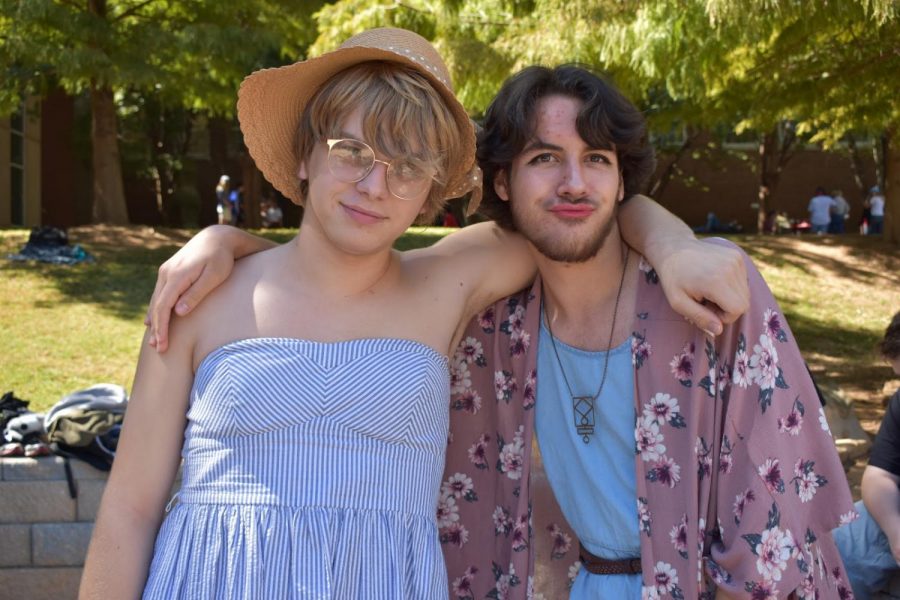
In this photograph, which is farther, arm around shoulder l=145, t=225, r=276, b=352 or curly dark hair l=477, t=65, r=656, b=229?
curly dark hair l=477, t=65, r=656, b=229

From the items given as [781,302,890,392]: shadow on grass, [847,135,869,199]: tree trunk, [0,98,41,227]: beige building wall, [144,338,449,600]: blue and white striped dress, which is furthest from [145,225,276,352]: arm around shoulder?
[847,135,869,199]: tree trunk

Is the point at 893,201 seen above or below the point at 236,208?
above

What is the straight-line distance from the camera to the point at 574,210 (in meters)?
2.51

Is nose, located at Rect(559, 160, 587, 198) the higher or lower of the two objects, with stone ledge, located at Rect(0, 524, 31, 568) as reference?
higher

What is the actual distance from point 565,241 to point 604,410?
1.39 ft

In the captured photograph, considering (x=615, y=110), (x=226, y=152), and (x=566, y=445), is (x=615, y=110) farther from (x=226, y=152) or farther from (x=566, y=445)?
(x=226, y=152)

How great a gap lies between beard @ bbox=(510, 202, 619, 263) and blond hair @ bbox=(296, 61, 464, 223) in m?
0.33

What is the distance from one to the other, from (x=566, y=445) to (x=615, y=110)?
2.80ft

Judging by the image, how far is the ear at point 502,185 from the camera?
8.97 feet

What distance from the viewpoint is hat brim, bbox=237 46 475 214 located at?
228 cm

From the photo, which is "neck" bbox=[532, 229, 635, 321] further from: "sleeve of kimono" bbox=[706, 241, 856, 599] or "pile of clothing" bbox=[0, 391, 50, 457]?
"pile of clothing" bbox=[0, 391, 50, 457]

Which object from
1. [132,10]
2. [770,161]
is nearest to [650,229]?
[132,10]

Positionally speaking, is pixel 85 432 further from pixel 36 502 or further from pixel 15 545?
pixel 15 545

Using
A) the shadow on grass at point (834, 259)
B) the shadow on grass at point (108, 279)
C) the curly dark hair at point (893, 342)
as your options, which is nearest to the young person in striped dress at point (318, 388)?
the curly dark hair at point (893, 342)
